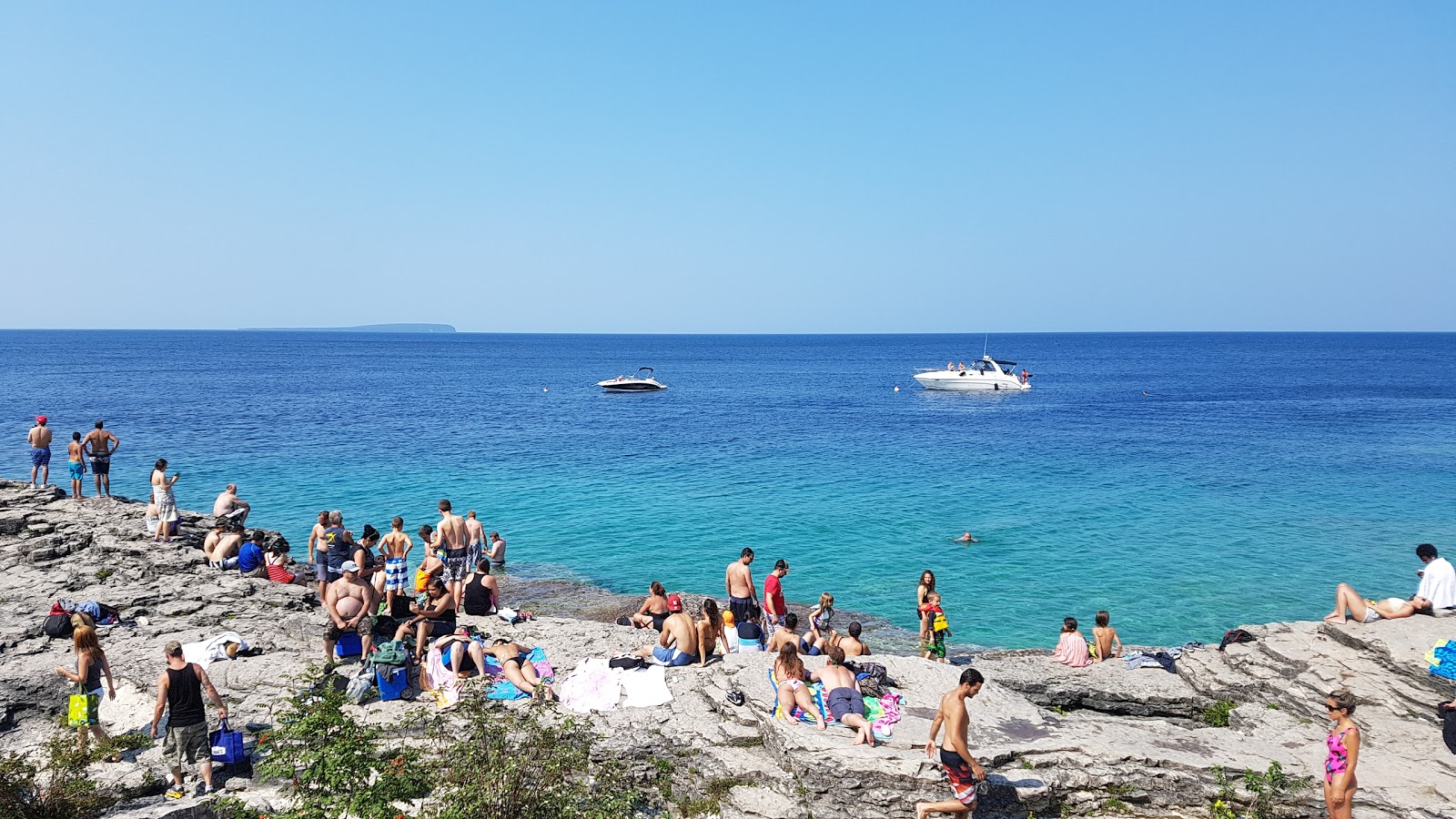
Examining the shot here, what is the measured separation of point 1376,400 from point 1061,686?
75707 millimetres

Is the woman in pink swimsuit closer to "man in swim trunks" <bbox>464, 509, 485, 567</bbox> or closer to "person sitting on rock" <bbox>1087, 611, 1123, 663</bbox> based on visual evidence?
"person sitting on rock" <bbox>1087, 611, 1123, 663</bbox>

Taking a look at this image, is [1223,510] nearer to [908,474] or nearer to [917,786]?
[908,474]

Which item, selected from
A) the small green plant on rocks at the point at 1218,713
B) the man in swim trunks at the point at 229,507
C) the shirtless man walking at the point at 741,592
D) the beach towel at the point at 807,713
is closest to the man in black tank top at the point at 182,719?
the beach towel at the point at 807,713

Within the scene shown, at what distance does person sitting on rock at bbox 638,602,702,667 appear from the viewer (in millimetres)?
12594

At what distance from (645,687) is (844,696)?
305 centimetres

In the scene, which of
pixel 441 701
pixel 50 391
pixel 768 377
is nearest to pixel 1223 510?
pixel 441 701

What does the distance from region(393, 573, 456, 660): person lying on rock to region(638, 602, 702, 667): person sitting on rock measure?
3.48 metres

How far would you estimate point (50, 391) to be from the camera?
242 feet

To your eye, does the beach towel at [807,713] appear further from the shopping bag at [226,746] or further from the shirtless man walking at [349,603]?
the shirtless man walking at [349,603]

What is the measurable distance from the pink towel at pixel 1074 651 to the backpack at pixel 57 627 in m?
16.6

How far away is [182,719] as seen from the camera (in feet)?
31.6

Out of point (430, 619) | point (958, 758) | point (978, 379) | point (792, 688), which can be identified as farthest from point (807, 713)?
point (978, 379)

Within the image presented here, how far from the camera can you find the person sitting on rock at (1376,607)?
42.3ft

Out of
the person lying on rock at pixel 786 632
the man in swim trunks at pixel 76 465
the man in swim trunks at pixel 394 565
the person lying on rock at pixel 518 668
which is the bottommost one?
the person lying on rock at pixel 518 668
